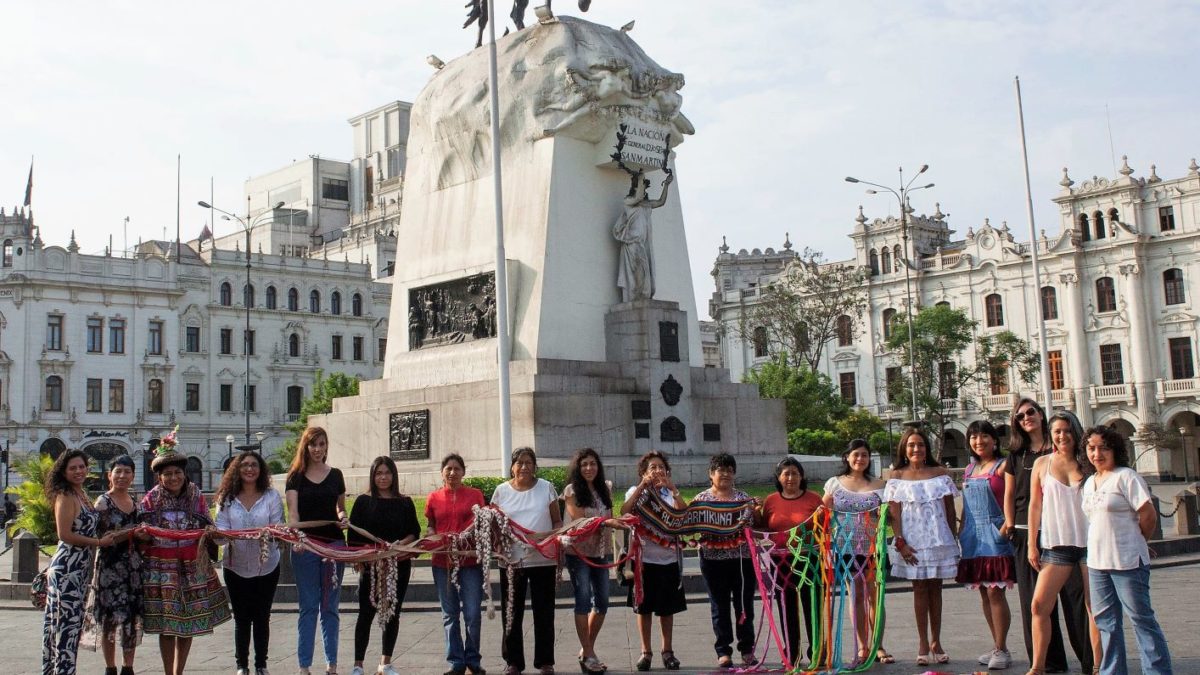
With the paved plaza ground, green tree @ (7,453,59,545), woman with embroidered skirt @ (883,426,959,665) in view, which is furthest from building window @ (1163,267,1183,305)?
woman with embroidered skirt @ (883,426,959,665)

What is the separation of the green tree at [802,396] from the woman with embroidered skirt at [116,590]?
35.8 metres

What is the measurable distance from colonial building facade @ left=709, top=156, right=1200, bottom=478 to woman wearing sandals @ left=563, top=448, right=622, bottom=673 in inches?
1793

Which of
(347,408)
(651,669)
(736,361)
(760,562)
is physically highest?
(736,361)

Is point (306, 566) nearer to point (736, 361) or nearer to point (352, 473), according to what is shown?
point (352, 473)

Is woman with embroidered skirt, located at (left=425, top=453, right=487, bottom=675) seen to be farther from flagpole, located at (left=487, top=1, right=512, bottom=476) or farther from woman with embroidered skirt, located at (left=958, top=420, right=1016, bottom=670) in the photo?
flagpole, located at (left=487, top=1, right=512, bottom=476)

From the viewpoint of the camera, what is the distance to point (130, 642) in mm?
8031

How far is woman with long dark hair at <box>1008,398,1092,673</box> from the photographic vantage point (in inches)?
307

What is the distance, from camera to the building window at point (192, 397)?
5919 cm

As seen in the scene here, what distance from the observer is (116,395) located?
5734cm

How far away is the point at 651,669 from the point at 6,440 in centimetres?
5178

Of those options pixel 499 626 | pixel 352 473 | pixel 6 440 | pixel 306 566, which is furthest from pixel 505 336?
pixel 6 440

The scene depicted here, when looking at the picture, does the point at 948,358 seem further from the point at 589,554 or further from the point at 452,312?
the point at 589,554

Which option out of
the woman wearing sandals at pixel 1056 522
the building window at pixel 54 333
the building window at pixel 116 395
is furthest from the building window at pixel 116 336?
the woman wearing sandals at pixel 1056 522

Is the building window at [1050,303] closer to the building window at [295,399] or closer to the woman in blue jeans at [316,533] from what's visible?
the building window at [295,399]
